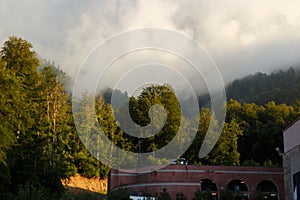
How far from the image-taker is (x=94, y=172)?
1967 inches

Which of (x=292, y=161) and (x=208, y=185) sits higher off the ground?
(x=292, y=161)

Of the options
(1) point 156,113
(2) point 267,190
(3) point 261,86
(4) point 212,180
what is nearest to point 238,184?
(4) point 212,180

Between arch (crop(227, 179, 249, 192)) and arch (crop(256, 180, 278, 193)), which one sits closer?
arch (crop(256, 180, 278, 193))

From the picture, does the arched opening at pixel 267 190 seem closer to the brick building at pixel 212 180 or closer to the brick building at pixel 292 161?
the brick building at pixel 212 180

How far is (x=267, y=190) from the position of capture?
3859 cm

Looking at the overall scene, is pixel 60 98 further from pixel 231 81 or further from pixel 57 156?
pixel 231 81

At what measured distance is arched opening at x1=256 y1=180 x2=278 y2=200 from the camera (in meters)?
37.0

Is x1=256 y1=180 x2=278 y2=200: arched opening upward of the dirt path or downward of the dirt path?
downward

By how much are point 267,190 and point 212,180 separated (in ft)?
14.7

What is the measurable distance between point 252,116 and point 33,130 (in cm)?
3271

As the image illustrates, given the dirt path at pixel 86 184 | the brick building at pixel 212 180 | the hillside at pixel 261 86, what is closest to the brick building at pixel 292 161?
the brick building at pixel 212 180

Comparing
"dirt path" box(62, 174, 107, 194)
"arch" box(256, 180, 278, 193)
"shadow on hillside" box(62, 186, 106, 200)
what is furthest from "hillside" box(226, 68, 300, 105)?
"shadow on hillside" box(62, 186, 106, 200)

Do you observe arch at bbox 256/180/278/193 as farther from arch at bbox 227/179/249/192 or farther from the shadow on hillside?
the shadow on hillside

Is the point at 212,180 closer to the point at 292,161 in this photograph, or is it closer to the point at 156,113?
the point at 292,161
